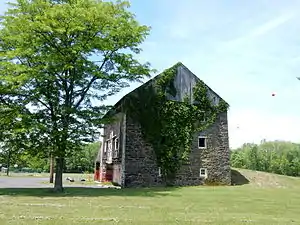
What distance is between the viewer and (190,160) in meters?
32.0

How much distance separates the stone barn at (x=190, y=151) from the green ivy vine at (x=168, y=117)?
0.23 metres

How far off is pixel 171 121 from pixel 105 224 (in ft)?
72.3

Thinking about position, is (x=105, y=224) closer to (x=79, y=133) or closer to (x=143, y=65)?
(x=79, y=133)

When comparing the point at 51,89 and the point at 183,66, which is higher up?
the point at 183,66

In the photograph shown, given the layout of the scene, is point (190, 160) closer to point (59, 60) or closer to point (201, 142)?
point (201, 142)

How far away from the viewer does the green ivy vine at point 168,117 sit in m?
31.2

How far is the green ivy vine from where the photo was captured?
31.2 metres

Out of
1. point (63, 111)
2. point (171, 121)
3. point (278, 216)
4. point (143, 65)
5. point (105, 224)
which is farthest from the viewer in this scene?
point (171, 121)

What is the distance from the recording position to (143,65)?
89.0 ft

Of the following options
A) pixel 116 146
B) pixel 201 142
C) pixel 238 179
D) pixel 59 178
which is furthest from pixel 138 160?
pixel 238 179

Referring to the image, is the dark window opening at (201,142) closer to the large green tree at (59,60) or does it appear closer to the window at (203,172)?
the window at (203,172)

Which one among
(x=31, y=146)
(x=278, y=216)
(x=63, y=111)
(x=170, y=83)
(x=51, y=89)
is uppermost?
(x=170, y=83)

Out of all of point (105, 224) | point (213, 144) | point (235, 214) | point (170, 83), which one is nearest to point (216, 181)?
point (213, 144)

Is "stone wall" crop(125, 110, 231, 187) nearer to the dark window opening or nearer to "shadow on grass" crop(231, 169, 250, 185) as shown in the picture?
the dark window opening
